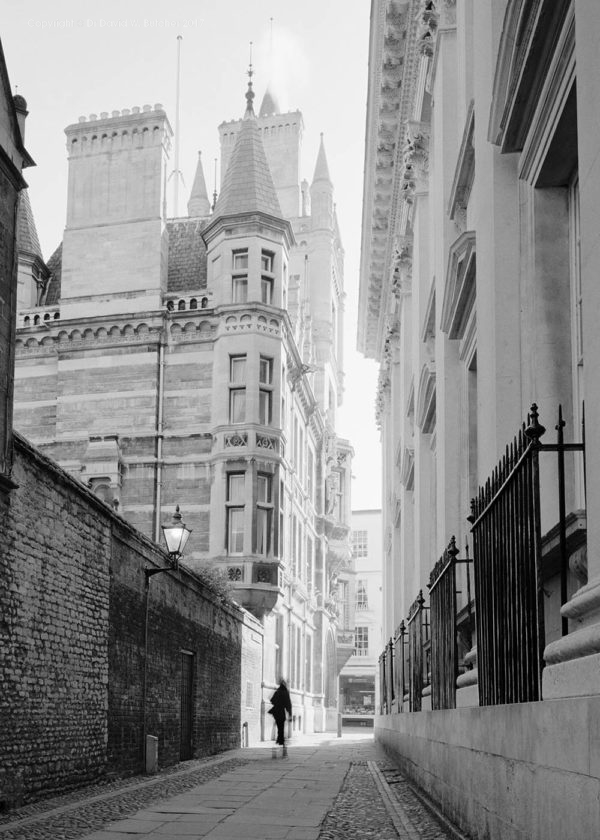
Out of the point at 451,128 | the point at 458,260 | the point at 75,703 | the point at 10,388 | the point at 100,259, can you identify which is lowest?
the point at 75,703

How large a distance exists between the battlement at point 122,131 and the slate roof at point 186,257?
2.64m

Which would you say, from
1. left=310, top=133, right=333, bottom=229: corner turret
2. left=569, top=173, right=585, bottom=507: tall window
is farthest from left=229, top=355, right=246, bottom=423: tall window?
left=310, top=133, right=333, bottom=229: corner turret

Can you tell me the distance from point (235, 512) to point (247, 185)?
9698 millimetres

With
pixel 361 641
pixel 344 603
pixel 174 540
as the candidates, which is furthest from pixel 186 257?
pixel 361 641

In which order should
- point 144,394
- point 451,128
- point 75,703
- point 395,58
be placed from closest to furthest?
point 75,703
point 451,128
point 395,58
point 144,394

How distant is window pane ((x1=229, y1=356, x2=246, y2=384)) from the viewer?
31.5 meters

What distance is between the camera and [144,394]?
31.6m

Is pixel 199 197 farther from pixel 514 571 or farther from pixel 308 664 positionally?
pixel 514 571

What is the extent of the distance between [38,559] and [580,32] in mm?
7765

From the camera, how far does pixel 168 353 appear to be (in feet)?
105

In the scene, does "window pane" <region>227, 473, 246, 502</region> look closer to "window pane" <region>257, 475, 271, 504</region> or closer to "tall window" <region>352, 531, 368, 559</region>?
"window pane" <region>257, 475, 271, 504</region>

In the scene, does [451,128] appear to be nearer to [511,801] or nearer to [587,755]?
[511,801]

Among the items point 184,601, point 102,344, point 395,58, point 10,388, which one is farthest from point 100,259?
point 10,388

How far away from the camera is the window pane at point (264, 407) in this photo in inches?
1242
